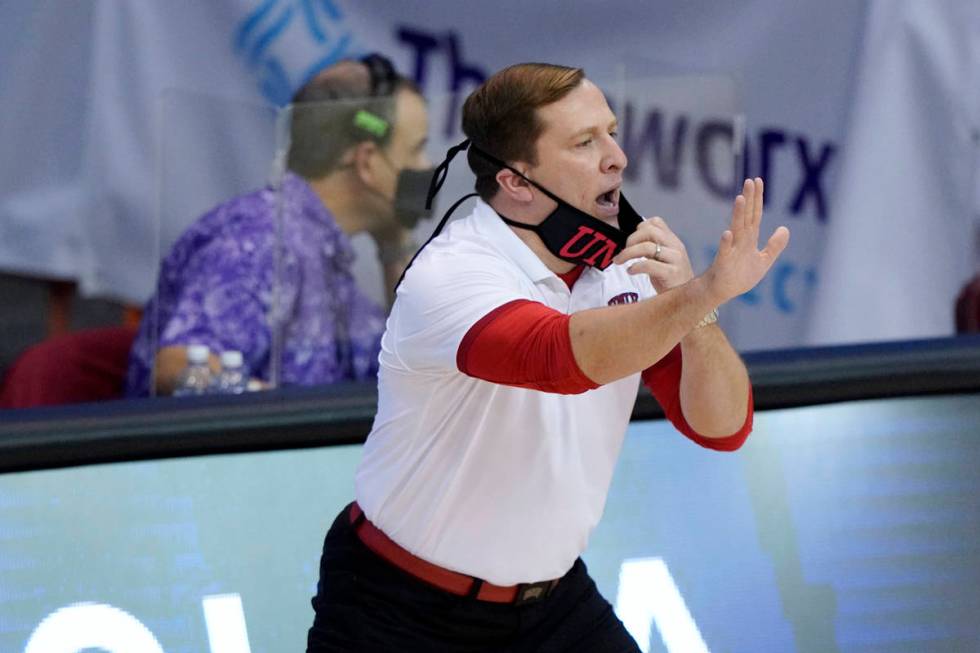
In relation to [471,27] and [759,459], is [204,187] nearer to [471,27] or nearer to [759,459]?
[471,27]

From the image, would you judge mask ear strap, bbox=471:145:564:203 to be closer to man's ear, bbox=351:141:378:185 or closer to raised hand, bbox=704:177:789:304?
raised hand, bbox=704:177:789:304

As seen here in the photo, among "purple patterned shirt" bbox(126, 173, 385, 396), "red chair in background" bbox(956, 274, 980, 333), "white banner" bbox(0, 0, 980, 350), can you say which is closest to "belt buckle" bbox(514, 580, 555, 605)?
"purple patterned shirt" bbox(126, 173, 385, 396)

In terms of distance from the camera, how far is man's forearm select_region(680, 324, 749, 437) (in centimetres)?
290

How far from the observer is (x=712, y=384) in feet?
9.59

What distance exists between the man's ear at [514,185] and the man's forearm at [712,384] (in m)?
0.36

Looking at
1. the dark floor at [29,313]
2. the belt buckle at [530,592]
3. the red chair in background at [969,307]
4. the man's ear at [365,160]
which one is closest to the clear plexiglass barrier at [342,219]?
the man's ear at [365,160]

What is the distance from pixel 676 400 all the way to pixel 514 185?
1.53 ft

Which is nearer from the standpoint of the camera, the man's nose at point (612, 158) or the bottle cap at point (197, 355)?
the man's nose at point (612, 158)

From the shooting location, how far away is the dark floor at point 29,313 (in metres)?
5.86

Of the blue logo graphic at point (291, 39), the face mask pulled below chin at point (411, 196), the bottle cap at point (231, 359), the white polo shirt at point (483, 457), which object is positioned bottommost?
the white polo shirt at point (483, 457)

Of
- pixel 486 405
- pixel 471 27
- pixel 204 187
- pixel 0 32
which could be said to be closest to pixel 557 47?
pixel 471 27

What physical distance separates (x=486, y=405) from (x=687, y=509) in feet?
3.43

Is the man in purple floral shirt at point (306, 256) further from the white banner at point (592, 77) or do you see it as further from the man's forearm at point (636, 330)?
the man's forearm at point (636, 330)

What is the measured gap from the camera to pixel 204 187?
502 centimetres
